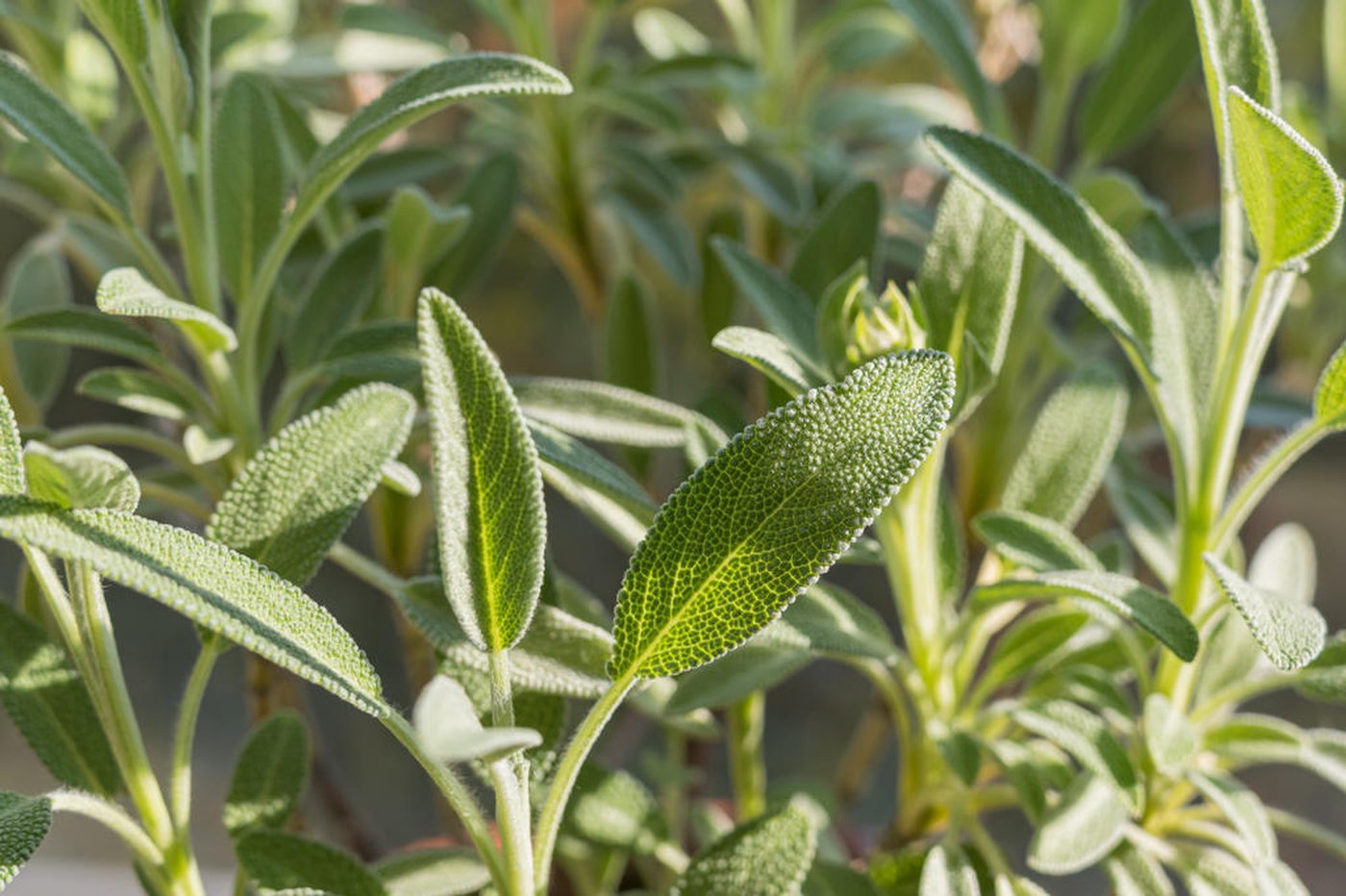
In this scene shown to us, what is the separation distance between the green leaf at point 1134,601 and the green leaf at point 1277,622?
0.02 metres

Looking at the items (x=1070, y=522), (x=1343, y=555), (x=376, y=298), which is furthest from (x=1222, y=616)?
(x=1343, y=555)

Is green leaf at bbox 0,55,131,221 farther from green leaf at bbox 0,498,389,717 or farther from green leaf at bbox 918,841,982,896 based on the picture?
green leaf at bbox 918,841,982,896

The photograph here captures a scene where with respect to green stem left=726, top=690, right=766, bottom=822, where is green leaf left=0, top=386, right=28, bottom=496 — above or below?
above

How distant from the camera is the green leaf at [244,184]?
56 centimetres

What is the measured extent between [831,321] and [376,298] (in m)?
0.27

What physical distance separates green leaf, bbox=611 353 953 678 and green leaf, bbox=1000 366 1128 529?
237 mm

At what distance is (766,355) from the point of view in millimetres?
435

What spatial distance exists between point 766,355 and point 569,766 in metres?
0.16

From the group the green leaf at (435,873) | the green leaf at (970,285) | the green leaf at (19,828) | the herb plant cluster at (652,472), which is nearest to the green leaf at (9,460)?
the herb plant cluster at (652,472)

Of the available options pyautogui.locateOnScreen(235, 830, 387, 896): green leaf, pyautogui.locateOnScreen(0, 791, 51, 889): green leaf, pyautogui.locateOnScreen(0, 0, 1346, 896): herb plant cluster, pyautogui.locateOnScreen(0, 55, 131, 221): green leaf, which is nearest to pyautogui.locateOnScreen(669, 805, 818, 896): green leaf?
pyautogui.locateOnScreen(0, 0, 1346, 896): herb plant cluster

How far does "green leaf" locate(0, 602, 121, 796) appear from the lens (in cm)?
49

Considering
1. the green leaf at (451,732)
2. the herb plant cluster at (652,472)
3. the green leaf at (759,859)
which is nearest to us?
the green leaf at (451,732)

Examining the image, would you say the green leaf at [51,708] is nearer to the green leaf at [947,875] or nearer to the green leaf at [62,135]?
the green leaf at [62,135]

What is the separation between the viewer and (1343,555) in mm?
1479
